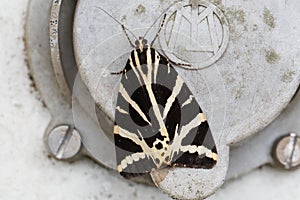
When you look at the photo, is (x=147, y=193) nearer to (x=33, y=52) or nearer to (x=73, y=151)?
(x=73, y=151)

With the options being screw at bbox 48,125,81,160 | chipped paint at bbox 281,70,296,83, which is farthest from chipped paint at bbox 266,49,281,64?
screw at bbox 48,125,81,160

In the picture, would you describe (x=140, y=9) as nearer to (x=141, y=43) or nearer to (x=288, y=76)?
(x=141, y=43)

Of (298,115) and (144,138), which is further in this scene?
(298,115)

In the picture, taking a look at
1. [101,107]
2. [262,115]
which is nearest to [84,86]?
[101,107]

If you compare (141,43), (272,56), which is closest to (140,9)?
(141,43)

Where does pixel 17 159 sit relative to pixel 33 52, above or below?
below

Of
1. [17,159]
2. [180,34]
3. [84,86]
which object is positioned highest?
[180,34]

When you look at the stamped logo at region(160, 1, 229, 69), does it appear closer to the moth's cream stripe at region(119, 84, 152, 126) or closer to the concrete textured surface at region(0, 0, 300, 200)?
the moth's cream stripe at region(119, 84, 152, 126)
